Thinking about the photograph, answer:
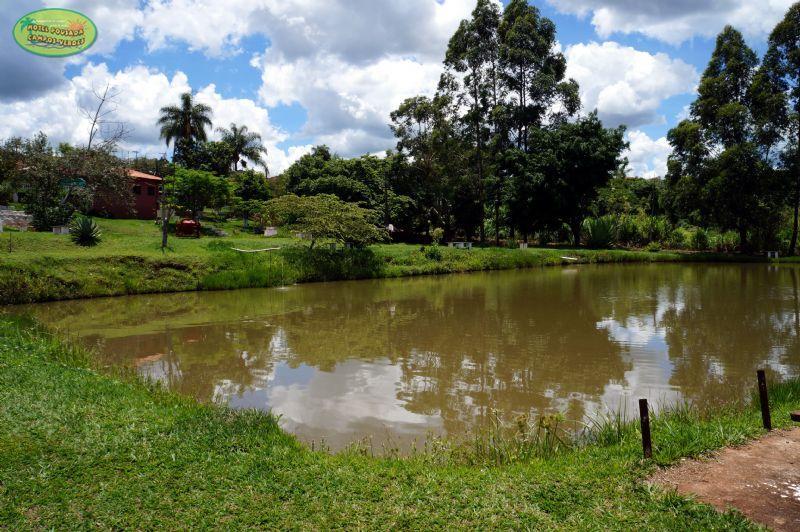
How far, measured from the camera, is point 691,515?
354cm

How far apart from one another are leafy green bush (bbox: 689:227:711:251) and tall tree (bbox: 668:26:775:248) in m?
2.35

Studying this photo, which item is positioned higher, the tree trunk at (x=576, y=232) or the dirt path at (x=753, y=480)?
the tree trunk at (x=576, y=232)

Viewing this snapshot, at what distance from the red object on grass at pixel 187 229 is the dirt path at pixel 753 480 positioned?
25419 millimetres

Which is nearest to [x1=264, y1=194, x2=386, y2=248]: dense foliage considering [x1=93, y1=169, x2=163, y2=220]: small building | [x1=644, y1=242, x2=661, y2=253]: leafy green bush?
[x1=93, y1=169, x2=163, y2=220]: small building

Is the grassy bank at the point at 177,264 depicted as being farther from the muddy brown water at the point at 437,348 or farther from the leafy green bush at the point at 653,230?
the leafy green bush at the point at 653,230

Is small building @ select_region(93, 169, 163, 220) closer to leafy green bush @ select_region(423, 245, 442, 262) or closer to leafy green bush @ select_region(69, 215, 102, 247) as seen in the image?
leafy green bush @ select_region(69, 215, 102, 247)

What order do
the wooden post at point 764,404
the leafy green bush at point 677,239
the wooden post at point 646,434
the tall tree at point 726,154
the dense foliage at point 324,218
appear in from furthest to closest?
1. the leafy green bush at point 677,239
2. the tall tree at point 726,154
3. the dense foliage at point 324,218
4. the wooden post at point 764,404
5. the wooden post at point 646,434

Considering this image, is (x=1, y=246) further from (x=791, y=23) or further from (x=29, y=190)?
(x=791, y=23)

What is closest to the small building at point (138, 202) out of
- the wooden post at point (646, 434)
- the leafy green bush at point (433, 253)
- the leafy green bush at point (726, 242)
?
the leafy green bush at point (433, 253)

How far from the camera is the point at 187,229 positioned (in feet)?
85.4

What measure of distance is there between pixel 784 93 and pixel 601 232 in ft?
40.1

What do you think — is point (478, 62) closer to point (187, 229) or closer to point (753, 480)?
point (187, 229)

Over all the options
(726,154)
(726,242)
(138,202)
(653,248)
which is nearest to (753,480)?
(726,154)

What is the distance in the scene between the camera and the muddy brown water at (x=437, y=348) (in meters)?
7.05
